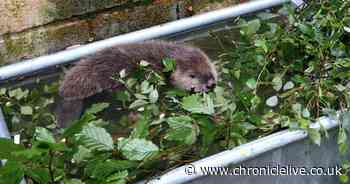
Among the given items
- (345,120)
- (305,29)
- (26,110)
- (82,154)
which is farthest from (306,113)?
(26,110)

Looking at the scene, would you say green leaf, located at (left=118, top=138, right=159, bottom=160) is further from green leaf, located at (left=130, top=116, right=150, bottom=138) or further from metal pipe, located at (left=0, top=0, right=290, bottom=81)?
metal pipe, located at (left=0, top=0, right=290, bottom=81)

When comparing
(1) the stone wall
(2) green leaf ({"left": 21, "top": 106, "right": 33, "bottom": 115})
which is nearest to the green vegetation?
(2) green leaf ({"left": 21, "top": 106, "right": 33, "bottom": 115})

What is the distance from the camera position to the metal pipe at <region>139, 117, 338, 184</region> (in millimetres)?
1697

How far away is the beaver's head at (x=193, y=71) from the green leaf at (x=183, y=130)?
600 mm

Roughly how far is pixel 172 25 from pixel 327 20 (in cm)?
69

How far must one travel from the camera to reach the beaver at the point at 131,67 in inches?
95.7

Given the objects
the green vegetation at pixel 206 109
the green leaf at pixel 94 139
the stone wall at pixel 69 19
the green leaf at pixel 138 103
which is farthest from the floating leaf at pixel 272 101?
the stone wall at pixel 69 19

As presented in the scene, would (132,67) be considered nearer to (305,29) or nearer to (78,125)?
(305,29)

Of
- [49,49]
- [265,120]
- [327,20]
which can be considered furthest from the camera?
[49,49]

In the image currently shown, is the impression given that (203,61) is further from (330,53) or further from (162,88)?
(330,53)

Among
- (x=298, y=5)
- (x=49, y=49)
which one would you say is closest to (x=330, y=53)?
(x=298, y=5)

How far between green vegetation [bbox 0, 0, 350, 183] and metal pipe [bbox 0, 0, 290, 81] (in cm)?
9

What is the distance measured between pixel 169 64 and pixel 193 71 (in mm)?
134

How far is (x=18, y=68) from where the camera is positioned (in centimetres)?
237
